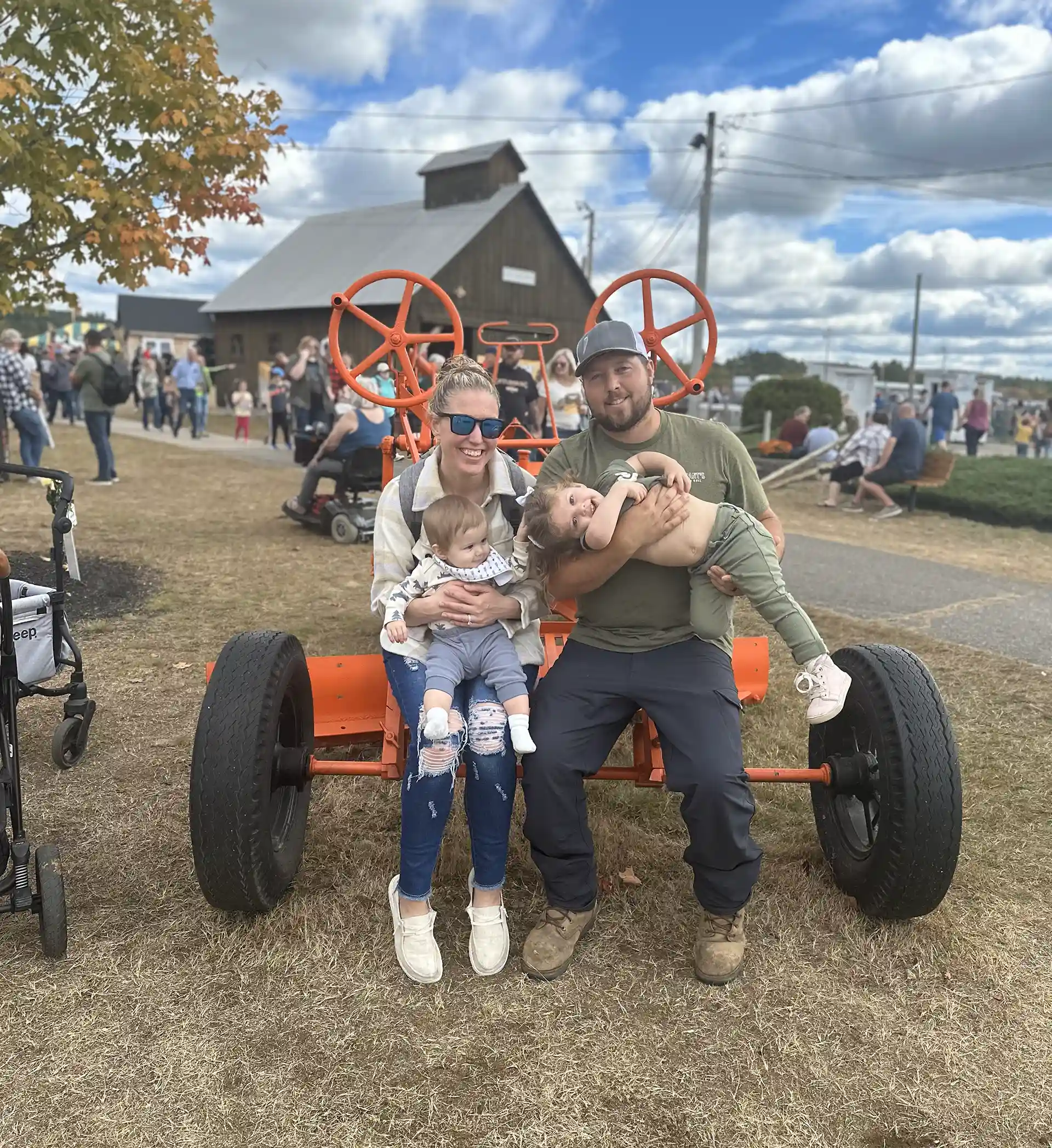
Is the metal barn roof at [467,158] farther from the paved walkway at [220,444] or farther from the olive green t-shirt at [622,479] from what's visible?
the olive green t-shirt at [622,479]

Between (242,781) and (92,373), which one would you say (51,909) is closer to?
(242,781)

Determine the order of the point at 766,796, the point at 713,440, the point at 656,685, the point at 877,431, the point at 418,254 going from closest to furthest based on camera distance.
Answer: the point at 656,685 → the point at 713,440 → the point at 766,796 → the point at 877,431 → the point at 418,254

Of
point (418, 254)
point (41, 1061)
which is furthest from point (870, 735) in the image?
point (418, 254)

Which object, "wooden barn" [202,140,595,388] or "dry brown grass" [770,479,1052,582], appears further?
"wooden barn" [202,140,595,388]

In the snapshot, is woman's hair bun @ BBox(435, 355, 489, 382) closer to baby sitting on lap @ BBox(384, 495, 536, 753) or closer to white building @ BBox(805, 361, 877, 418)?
Result: baby sitting on lap @ BBox(384, 495, 536, 753)

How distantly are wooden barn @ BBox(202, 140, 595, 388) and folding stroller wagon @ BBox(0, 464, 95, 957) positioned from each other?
23.3 metres

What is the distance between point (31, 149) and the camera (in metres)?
5.21

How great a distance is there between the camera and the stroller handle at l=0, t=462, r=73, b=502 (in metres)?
3.32

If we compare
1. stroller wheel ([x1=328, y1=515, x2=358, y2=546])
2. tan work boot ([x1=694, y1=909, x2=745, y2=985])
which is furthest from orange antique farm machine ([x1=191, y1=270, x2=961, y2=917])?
stroller wheel ([x1=328, y1=515, x2=358, y2=546])

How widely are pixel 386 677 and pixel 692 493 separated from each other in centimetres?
128

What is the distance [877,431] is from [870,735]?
32.6ft

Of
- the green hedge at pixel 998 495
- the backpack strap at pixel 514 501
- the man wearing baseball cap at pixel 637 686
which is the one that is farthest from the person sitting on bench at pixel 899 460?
the backpack strap at pixel 514 501

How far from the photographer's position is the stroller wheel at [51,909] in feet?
8.16

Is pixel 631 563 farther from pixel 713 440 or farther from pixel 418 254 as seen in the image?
pixel 418 254
